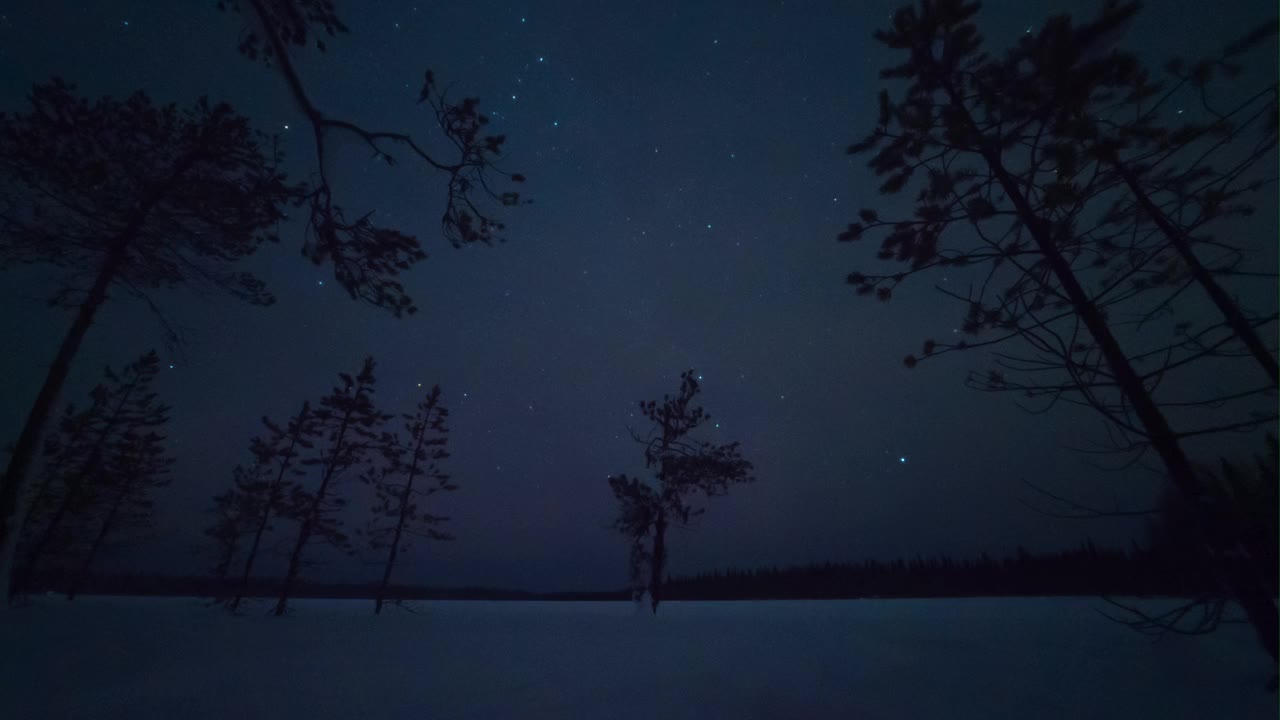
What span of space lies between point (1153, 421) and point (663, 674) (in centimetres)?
684

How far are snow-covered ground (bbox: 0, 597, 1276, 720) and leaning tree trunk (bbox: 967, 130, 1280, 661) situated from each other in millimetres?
1494

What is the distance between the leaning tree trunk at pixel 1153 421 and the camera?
12.0 ft

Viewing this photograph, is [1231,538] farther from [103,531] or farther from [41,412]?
[103,531]

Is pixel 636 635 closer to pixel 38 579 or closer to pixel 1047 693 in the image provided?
pixel 1047 693

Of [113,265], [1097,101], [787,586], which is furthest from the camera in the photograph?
[787,586]

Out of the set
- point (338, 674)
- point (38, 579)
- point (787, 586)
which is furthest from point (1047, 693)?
point (38, 579)

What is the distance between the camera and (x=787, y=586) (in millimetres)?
38938

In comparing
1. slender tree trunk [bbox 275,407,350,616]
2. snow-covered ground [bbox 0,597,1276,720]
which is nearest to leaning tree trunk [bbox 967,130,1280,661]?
snow-covered ground [bbox 0,597,1276,720]

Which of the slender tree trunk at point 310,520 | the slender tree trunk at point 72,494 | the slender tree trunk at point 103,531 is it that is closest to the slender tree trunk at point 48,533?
the slender tree trunk at point 72,494

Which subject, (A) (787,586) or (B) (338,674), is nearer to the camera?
(B) (338,674)

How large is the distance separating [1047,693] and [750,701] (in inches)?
143

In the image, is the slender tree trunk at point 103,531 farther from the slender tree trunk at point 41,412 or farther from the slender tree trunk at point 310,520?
the slender tree trunk at point 41,412

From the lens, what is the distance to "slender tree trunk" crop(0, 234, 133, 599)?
7242 mm

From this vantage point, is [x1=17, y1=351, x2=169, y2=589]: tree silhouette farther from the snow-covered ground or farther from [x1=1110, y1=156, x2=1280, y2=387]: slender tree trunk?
[x1=1110, y1=156, x2=1280, y2=387]: slender tree trunk
